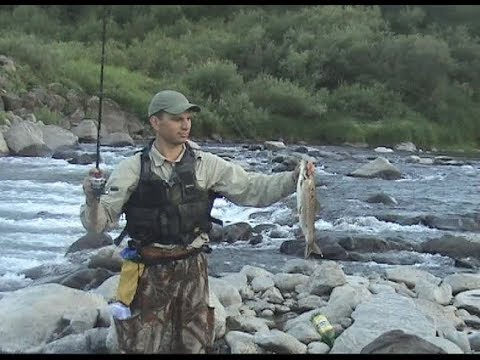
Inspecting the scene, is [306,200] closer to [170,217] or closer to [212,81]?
[170,217]

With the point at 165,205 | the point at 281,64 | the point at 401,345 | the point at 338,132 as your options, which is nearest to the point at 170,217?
the point at 165,205

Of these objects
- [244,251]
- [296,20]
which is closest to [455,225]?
[244,251]

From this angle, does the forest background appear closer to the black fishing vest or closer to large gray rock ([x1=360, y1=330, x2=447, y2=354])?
large gray rock ([x1=360, y1=330, x2=447, y2=354])

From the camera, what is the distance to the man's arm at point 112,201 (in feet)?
14.1

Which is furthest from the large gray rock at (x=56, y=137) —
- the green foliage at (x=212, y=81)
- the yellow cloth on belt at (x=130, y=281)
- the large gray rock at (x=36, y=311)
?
the yellow cloth on belt at (x=130, y=281)

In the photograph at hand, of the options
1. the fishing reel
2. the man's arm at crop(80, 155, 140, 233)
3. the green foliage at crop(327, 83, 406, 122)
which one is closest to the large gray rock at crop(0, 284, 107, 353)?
the man's arm at crop(80, 155, 140, 233)

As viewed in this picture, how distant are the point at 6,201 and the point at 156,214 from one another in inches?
405

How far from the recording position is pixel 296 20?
4112 cm

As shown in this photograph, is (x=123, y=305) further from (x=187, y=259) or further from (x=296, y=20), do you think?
(x=296, y=20)

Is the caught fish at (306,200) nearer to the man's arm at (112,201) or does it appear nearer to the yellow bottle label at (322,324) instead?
the man's arm at (112,201)

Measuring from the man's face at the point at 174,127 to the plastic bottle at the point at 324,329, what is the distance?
2.68 metres

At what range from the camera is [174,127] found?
4496 millimetres

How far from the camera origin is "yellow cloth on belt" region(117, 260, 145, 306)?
4.59 m

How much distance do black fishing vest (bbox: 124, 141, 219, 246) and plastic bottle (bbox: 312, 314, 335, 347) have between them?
2.29 meters
